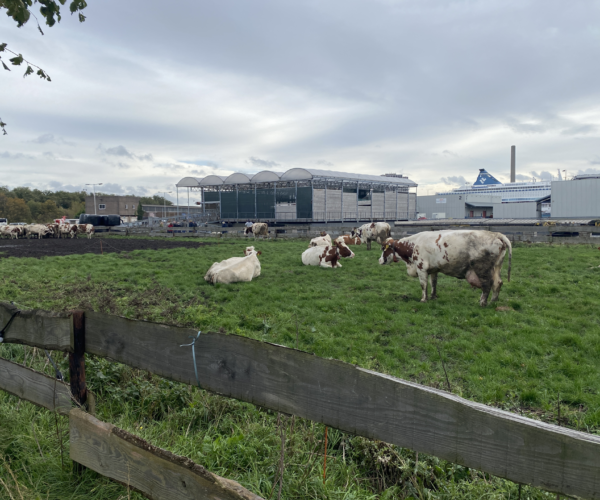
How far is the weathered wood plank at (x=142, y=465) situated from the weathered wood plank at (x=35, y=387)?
0.47 meters

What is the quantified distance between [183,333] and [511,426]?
1799 millimetres

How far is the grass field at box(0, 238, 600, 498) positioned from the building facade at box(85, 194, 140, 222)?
99350 mm

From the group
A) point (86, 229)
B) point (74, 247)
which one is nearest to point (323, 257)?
point (74, 247)

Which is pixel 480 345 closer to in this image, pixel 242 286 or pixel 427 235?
pixel 427 235

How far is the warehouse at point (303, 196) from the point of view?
177 ft

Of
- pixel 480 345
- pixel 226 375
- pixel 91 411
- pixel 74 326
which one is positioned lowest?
pixel 480 345

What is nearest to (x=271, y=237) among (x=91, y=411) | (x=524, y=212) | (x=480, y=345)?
(x=480, y=345)

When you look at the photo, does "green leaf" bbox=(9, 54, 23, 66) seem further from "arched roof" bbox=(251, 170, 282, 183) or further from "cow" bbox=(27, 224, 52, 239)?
"arched roof" bbox=(251, 170, 282, 183)

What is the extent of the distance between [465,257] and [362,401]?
26.3ft

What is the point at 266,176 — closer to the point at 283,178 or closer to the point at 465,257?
the point at 283,178

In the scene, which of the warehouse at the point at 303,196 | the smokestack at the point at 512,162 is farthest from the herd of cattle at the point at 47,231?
the smokestack at the point at 512,162

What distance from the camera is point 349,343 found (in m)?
6.48

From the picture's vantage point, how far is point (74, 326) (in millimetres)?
2756

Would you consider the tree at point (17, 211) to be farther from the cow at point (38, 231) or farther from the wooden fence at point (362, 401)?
the wooden fence at point (362, 401)
